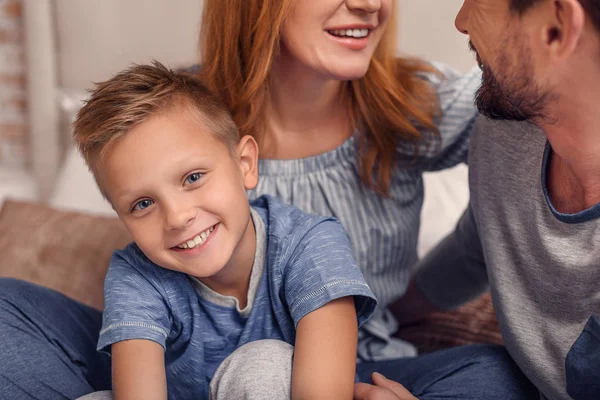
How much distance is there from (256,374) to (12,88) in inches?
71.8

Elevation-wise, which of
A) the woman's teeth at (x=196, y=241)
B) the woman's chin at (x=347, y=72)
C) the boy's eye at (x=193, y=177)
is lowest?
the woman's teeth at (x=196, y=241)

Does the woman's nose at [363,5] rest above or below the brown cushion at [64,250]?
above

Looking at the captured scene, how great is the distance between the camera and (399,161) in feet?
4.75

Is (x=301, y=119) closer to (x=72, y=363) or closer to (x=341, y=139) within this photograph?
(x=341, y=139)

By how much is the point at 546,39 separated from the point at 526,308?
45 cm

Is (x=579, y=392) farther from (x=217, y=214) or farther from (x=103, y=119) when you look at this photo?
(x=103, y=119)

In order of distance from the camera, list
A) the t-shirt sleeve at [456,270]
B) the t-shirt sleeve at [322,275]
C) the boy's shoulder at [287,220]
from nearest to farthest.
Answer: the t-shirt sleeve at [322,275]
the boy's shoulder at [287,220]
the t-shirt sleeve at [456,270]

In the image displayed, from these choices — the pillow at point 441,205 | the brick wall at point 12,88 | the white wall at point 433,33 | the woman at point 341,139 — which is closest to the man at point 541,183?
the woman at point 341,139

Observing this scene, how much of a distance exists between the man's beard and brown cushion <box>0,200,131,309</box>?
976mm

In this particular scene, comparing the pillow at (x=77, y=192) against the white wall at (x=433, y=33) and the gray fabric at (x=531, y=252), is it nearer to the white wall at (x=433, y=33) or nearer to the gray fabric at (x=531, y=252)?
the white wall at (x=433, y=33)

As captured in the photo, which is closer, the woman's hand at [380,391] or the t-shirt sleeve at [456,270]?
the woman's hand at [380,391]

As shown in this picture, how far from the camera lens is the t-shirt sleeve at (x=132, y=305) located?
1112mm

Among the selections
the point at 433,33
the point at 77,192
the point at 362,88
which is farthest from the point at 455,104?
the point at 77,192

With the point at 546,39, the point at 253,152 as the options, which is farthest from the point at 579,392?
the point at 253,152
